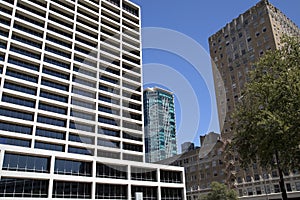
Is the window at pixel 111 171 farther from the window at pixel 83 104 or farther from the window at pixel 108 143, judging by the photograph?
the window at pixel 83 104

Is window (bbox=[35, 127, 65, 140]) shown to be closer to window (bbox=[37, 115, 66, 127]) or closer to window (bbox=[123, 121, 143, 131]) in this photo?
window (bbox=[37, 115, 66, 127])

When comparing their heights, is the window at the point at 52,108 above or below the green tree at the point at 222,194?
above

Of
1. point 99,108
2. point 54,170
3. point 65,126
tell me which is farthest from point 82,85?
point 54,170

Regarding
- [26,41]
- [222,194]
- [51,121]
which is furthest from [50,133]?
[222,194]

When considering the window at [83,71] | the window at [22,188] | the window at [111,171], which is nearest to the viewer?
the window at [22,188]

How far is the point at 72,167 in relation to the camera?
4044 cm

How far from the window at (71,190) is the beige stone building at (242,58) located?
34154mm

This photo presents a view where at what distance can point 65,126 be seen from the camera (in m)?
49.7

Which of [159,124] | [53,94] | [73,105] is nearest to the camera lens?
[53,94]

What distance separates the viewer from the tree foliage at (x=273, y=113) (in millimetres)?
21781

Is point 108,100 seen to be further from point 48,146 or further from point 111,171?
point 111,171

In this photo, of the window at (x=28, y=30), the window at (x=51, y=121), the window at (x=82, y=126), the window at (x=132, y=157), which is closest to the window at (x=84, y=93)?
the window at (x=82, y=126)

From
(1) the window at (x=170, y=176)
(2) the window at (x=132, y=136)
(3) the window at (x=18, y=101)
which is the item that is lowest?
(1) the window at (x=170, y=176)

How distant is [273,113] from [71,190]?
28229mm
